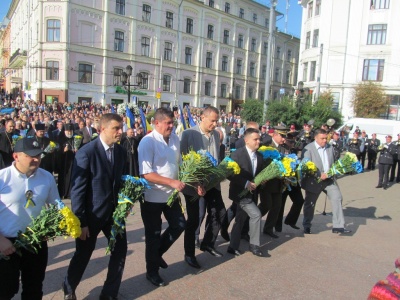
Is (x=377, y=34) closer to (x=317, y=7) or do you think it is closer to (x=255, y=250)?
(x=317, y=7)

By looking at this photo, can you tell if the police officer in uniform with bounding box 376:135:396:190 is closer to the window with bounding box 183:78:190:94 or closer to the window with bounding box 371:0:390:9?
the window with bounding box 371:0:390:9

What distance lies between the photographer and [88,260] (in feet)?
12.8

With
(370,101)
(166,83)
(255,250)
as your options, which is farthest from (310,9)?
(255,250)

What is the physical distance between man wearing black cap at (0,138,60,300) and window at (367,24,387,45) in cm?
4263

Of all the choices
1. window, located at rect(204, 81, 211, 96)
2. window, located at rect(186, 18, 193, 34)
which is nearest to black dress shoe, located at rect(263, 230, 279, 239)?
window, located at rect(186, 18, 193, 34)

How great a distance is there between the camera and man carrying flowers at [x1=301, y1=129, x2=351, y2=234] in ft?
22.3

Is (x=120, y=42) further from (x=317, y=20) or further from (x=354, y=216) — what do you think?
(x=354, y=216)

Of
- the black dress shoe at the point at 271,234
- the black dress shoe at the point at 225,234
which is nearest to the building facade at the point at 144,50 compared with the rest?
the black dress shoe at the point at 271,234

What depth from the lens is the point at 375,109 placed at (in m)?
35.5

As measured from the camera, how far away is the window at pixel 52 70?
35375mm

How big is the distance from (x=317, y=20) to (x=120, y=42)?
23.2m

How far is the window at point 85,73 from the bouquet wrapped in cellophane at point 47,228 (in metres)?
35.7

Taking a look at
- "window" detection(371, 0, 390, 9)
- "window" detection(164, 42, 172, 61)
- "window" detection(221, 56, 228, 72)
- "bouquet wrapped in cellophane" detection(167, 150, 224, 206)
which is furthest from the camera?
"window" detection(221, 56, 228, 72)

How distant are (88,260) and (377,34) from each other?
42578 millimetres
